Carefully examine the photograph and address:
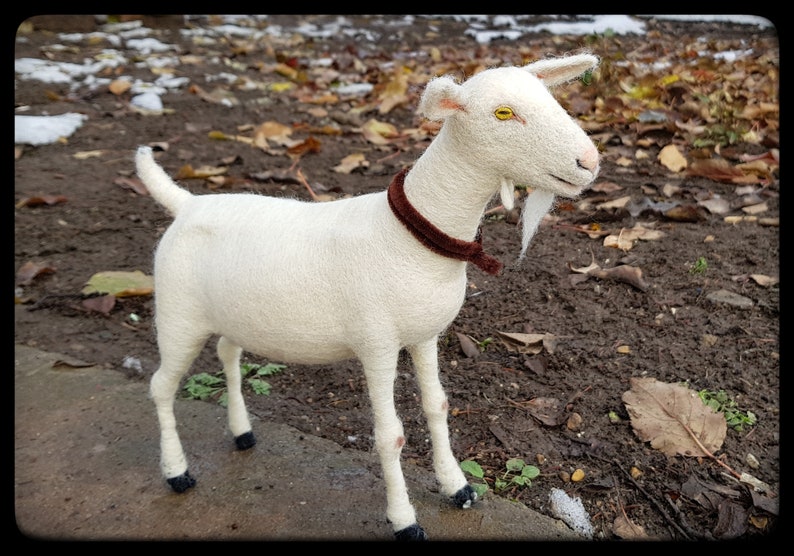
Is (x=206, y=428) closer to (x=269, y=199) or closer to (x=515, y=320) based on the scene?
(x=269, y=199)

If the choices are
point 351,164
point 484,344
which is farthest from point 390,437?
point 351,164

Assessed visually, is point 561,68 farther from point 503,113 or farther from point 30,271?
point 30,271

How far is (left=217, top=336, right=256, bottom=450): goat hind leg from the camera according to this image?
210cm

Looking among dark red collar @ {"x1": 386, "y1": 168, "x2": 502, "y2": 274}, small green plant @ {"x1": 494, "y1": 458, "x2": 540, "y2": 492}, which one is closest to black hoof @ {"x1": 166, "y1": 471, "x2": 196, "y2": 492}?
small green plant @ {"x1": 494, "y1": 458, "x2": 540, "y2": 492}

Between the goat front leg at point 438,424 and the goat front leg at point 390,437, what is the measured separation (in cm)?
14

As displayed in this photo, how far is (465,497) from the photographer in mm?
1869

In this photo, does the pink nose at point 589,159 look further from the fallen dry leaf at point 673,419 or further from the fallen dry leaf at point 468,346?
the fallen dry leaf at point 468,346

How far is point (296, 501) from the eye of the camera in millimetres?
1925

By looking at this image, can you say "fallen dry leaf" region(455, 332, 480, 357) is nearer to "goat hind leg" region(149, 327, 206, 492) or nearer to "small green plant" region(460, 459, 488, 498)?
"small green plant" region(460, 459, 488, 498)

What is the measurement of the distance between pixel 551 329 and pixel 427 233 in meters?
1.23

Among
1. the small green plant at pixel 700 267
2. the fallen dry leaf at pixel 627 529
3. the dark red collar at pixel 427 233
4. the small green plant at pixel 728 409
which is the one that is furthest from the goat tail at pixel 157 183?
the small green plant at pixel 700 267

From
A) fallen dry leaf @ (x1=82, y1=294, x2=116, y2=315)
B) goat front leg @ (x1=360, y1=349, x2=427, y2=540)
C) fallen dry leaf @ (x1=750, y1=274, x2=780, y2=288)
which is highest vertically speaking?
goat front leg @ (x1=360, y1=349, x2=427, y2=540)

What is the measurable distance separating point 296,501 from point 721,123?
11.1ft

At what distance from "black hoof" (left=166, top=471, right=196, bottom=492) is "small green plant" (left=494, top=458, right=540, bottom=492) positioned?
0.91m
